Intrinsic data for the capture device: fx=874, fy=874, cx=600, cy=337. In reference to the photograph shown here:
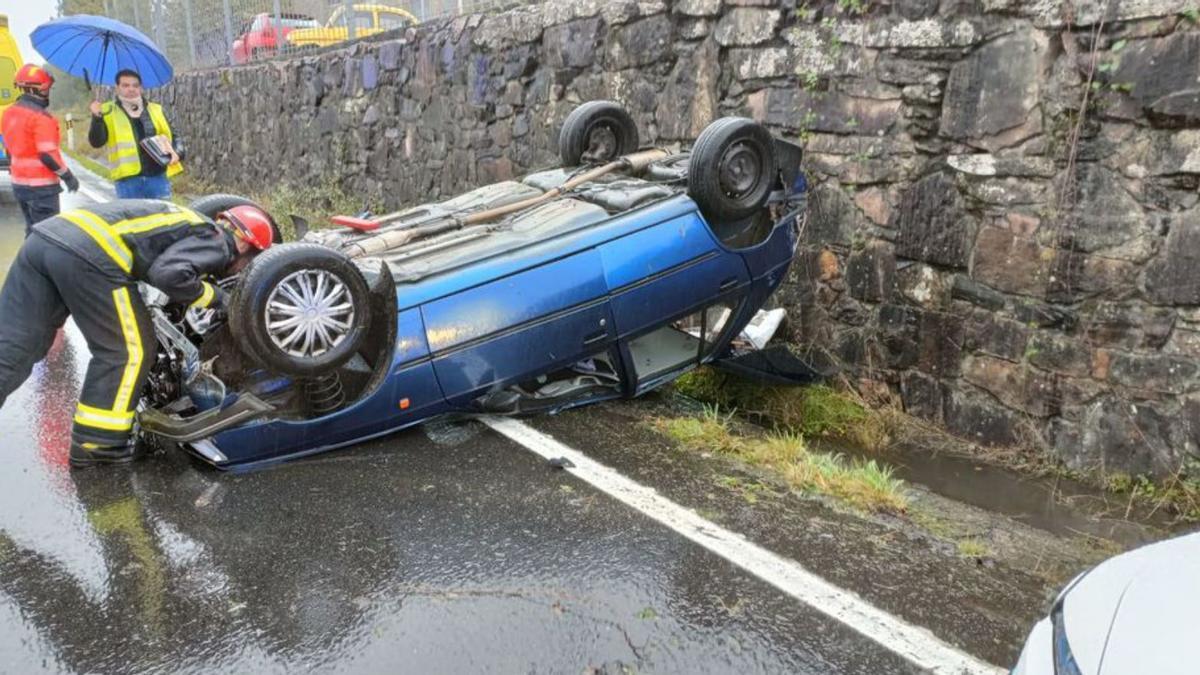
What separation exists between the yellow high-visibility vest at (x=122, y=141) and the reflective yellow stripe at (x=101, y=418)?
13.3 ft

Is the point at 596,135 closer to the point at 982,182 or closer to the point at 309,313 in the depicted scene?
the point at 982,182

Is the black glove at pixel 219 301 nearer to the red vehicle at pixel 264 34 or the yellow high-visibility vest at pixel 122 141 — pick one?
the yellow high-visibility vest at pixel 122 141

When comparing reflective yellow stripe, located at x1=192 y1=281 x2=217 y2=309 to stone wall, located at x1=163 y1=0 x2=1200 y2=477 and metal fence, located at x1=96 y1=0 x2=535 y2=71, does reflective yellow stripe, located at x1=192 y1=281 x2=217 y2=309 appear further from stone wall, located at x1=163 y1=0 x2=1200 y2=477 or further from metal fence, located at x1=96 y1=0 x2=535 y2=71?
metal fence, located at x1=96 y1=0 x2=535 y2=71

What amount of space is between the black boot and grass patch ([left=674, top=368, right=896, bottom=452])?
3.42m

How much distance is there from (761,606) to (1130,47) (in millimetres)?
3468

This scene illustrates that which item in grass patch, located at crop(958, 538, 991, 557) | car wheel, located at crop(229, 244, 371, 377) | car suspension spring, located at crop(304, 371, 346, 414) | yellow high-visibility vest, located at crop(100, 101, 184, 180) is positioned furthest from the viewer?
yellow high-visibility vest, located at crop(100, 101, 184, 180)

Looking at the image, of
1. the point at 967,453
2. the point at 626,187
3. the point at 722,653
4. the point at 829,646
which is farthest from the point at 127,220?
the point at 967,453

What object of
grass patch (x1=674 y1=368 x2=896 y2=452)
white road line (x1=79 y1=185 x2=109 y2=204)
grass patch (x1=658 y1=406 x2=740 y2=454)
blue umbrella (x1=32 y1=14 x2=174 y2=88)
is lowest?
white road line (x1=79 y1=185 x2=109 y2=204)

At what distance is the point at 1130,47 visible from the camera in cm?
439

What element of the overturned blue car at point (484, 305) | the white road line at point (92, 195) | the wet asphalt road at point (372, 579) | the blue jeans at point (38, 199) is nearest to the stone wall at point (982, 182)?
the overturned blue car at point (484, 305)

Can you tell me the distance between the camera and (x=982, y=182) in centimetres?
512

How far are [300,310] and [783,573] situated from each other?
227 cm

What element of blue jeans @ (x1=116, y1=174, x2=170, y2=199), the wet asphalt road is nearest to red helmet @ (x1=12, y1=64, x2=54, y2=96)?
blue jeans @ (x1=116, y1=174, x2=170, y2=199)

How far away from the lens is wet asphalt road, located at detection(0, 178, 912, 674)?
9.06 feet
